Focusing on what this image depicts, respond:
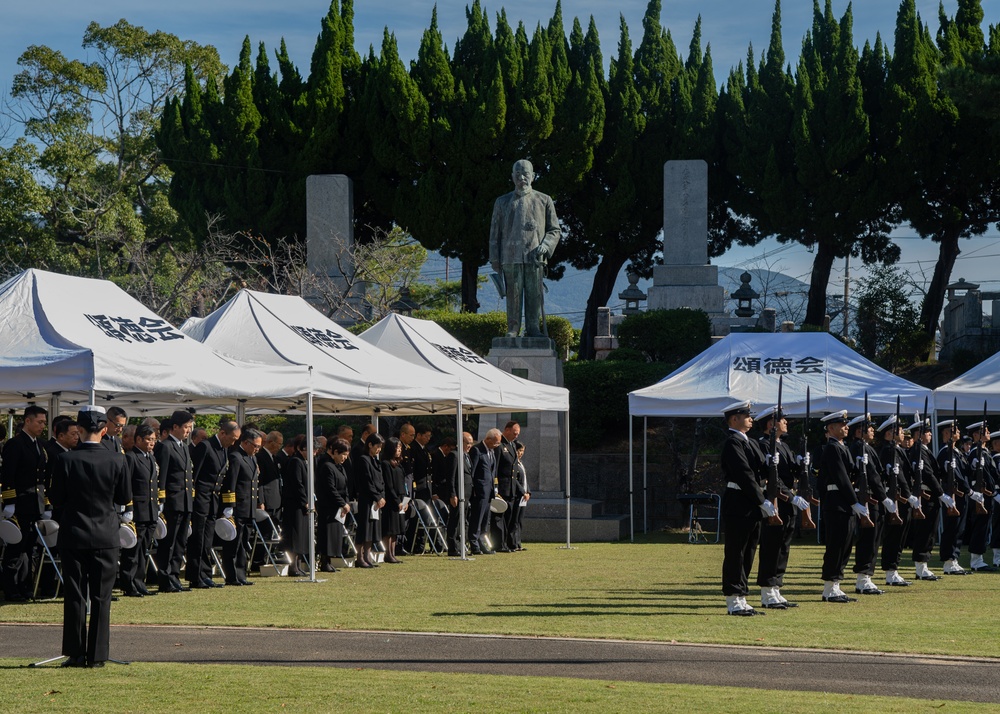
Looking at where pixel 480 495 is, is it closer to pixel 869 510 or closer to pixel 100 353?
pixel 869 510

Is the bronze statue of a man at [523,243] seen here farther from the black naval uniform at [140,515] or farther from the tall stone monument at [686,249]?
the tall stone monument at [686,249]

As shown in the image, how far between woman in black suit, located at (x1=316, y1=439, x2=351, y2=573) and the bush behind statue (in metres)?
14.1

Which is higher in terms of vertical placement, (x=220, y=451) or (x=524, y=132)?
(x=524, y=132)

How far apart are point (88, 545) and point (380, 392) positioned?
6.80 metres

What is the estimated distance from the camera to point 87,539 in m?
8.22

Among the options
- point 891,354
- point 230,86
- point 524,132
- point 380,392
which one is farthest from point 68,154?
point 380,392

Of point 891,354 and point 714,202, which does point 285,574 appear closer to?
point 891,354

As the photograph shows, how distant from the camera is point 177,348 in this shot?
42.2ft

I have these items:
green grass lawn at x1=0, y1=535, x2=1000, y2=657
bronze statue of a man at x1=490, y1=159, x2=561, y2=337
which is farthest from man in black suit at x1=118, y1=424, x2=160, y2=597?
bronze statue of a man at x1=490, y1=159, x2=561, y2=337

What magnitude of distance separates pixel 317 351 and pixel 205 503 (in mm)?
2773

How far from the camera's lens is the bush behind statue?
2825cm

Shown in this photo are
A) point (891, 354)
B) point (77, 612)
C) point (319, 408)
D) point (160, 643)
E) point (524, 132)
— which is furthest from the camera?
point (524, 132)

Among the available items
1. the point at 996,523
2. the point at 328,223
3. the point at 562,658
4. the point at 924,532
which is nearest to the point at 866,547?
the point at 924,532

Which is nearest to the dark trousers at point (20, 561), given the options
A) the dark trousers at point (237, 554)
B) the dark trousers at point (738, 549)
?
the dark trousers at point (237, 554)
